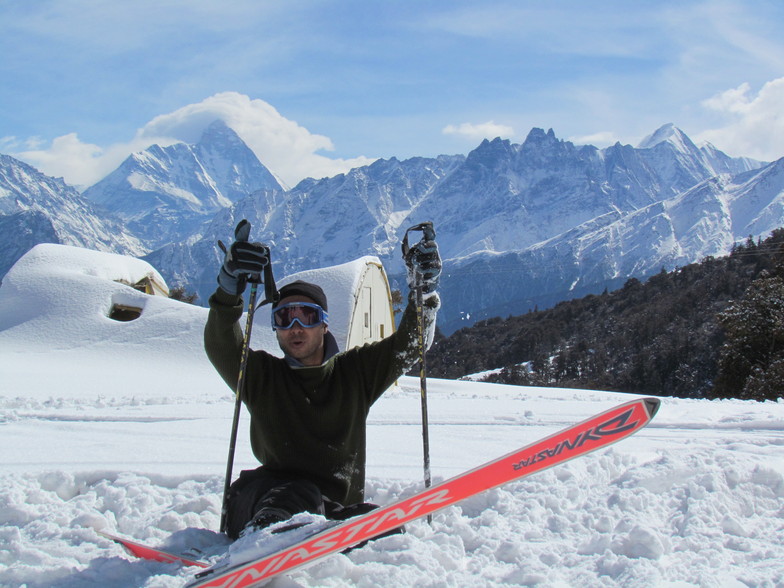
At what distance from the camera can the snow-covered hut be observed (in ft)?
68.2

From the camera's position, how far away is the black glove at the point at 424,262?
411cm

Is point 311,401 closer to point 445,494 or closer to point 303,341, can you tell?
point 303,341

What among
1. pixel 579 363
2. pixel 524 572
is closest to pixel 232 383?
pixel 524 572

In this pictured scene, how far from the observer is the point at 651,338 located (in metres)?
81.1

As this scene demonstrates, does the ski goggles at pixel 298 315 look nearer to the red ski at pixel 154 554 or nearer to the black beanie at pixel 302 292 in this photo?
the black beanie at pixel 302 292

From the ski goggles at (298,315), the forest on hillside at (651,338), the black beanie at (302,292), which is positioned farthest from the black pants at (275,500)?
the forest on hillside at (651,338)

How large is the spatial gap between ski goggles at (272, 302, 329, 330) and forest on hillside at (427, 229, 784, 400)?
22.1m

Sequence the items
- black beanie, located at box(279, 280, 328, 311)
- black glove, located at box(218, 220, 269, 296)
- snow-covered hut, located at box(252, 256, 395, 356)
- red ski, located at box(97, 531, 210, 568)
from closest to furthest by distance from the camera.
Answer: red ski, located at box(97, 531, 210, 568), black glove, located at box(218, 220, 269, 296), black beanie, located at box(279, 280, 328, 311), snow-covered hut, located at box(252, 256, 395, 356)

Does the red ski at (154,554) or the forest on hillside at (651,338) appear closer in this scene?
the red ski at (154,554)

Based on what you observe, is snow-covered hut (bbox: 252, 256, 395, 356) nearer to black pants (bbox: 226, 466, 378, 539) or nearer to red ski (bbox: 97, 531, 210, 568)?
black pants (bbox: 226, 466, 378, 539)

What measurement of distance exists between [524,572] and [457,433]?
4.74m

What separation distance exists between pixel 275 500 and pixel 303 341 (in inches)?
36.3

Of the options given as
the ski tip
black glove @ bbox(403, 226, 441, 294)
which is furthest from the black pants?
the ski tip

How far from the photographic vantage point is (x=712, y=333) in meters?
67.1
